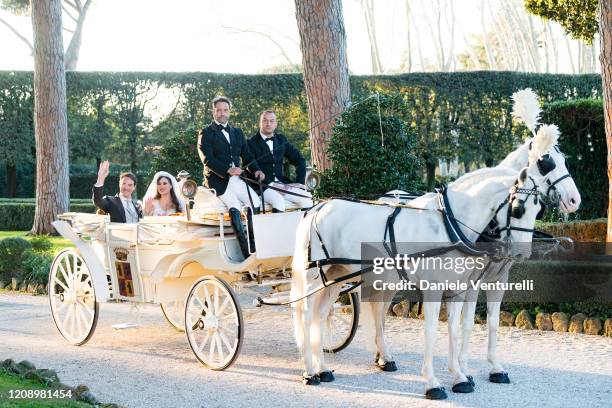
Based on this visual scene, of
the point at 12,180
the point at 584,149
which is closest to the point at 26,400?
the point at 584,149

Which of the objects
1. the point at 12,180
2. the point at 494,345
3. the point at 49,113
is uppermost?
the point at 49,113

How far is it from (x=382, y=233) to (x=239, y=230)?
4.49 feet

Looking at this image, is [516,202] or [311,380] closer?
[516,202]

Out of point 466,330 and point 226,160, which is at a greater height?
point 226,160

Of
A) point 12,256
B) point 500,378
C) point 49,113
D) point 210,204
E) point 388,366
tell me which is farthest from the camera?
point 49,113

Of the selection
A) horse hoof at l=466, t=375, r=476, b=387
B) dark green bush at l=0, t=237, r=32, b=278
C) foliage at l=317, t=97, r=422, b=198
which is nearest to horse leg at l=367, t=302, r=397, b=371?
horse hoof at l=466, t=375, r=476, b=387

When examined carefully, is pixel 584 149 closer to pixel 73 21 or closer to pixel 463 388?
pixel 463 388

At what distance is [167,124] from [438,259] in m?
16.8

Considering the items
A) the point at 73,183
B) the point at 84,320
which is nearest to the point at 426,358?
the point at 84,320

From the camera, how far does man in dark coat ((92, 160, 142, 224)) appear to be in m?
8.61

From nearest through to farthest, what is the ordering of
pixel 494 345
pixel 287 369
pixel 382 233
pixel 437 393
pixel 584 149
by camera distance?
pixel 437 393 < pixel 382 233 < pixel 494 345 < pixel 287 369 < pixel 584 149

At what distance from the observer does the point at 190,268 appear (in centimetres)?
785

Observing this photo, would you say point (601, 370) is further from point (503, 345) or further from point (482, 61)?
point (482, 61)

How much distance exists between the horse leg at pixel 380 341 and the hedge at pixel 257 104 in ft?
46.3
